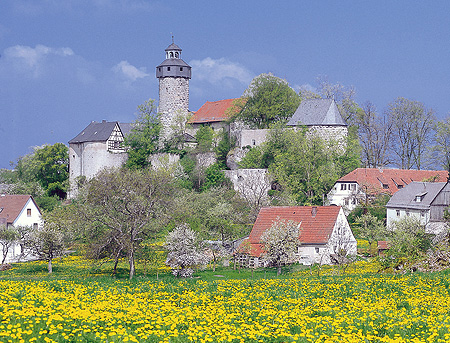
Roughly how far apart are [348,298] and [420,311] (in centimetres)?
219

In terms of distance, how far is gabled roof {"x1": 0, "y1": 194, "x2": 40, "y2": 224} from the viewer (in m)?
55.7

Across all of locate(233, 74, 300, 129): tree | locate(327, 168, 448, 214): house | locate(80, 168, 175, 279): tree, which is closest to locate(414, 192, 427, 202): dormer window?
locate(327, 168, 448, 214): house

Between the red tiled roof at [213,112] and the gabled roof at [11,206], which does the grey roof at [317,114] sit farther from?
the gabled roof at [11,206]

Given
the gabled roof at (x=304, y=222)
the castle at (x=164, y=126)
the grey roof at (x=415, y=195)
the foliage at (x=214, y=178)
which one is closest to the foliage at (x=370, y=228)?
the grey roof at (x=415, y=195)

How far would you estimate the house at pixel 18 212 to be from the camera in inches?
2185

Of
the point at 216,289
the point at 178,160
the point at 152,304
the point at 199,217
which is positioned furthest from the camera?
the point at 178,160

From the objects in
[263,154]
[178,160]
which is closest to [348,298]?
[263,154]

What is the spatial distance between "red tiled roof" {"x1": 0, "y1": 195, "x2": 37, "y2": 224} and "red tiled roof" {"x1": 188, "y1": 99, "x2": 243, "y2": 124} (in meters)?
30.7

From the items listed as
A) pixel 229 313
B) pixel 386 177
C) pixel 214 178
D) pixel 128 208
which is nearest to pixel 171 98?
pixel 214 178

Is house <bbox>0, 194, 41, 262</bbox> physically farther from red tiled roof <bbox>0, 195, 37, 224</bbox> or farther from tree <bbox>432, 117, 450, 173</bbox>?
tree <bbox>432, 117, 450, 173</bbox>

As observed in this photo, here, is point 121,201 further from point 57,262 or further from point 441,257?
point 441,257

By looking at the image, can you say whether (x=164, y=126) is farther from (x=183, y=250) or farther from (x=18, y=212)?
(x=183, y=250)

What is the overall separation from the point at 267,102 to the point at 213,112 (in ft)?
39.5

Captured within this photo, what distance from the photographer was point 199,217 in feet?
167
